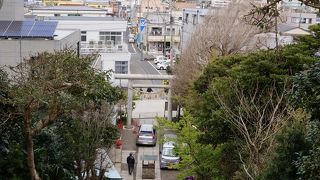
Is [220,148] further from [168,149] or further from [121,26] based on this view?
[121,26]

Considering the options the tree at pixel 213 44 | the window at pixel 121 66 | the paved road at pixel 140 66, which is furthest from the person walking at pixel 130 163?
the paved road at pixel 140 66

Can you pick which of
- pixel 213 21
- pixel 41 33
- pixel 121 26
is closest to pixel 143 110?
pixel 121 26

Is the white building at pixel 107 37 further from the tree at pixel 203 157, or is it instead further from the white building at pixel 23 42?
the tree at pixel 203 157

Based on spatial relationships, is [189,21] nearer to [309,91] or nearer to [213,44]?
[213,44]

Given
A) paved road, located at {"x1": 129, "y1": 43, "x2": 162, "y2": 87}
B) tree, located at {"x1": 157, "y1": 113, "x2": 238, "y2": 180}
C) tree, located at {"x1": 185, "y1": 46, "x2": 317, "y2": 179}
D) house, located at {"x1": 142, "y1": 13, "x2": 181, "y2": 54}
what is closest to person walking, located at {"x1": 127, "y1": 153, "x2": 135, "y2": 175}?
tree, located at {"x1": 185, "y1": 46, "x2": 317, "y2": 179}

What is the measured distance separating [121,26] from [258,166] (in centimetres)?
2759

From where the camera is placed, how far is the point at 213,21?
1206 inches

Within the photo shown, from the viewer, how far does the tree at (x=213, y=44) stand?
28469 mm

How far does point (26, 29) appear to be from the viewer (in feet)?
65.4

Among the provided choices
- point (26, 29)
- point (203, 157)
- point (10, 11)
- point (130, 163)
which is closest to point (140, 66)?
point (10, 11)

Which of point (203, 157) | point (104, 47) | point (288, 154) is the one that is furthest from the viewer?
point (104, 47)

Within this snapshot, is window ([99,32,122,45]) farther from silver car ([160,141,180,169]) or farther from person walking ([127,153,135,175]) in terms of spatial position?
person walking ([127,153,135,175])

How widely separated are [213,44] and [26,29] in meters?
11.7

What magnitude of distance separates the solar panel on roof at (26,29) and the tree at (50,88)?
6750 millimetres
